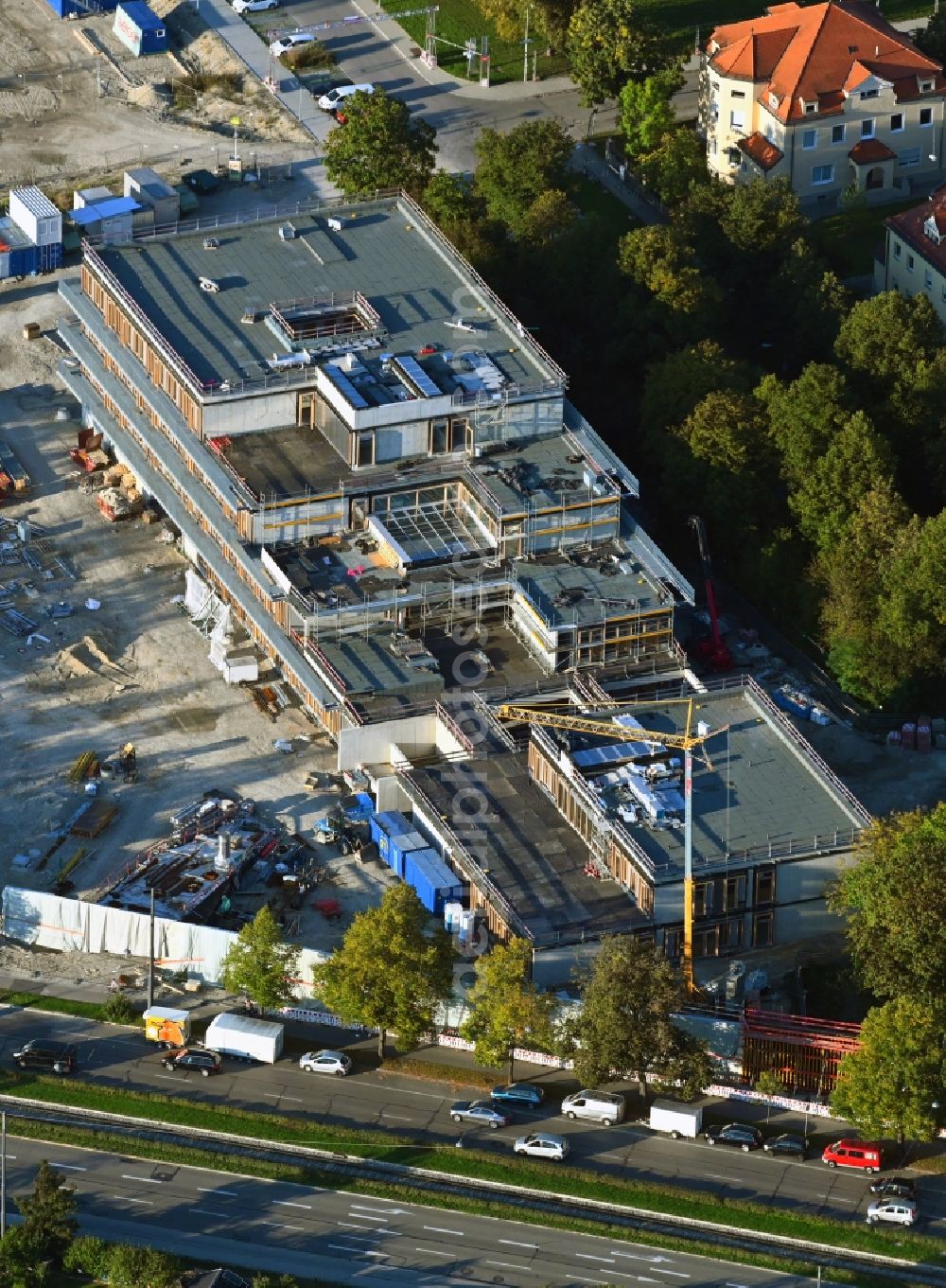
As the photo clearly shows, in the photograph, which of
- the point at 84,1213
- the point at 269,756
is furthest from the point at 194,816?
the point at 84,1213

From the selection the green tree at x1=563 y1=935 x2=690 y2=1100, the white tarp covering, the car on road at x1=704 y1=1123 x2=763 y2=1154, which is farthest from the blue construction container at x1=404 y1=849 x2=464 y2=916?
the car on road at x1=704 y1=1123 x2=763 y2=1154

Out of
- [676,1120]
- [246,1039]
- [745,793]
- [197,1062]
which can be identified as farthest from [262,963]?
[745,793]

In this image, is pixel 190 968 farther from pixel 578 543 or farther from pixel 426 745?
pixel 578 543

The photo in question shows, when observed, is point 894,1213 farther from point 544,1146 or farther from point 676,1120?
point 544,1146

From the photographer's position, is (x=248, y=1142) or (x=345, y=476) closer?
(x=248, y=1142)

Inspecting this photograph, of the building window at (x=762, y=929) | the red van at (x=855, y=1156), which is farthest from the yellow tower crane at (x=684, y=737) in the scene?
the red van at (x=855, y=1156)

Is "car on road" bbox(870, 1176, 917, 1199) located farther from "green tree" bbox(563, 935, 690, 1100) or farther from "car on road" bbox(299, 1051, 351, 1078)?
"car on road" bbox(299, 1051, 351, 1078)
